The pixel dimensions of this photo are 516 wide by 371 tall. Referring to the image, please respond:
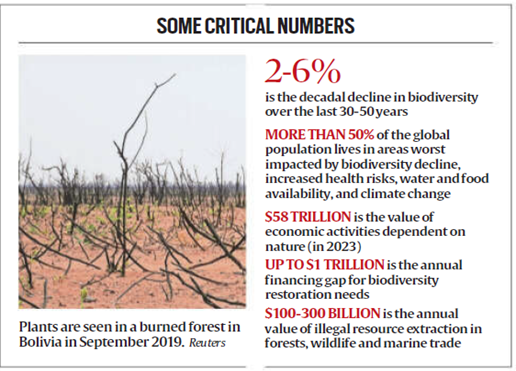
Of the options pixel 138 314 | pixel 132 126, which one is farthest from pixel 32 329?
pixel 132 126

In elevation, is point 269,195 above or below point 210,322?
above

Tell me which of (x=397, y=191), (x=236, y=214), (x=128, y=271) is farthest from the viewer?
(x=236, y=214)

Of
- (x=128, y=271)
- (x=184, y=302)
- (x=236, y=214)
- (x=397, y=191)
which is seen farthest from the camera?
(x=236, y=214)

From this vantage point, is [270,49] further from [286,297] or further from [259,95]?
[286,297]

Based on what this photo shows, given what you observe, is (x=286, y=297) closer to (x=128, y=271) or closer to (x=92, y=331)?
(x=92, y=331)

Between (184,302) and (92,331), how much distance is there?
0.52 metres

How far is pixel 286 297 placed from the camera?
9.32 feet

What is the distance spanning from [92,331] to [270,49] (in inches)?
64.8

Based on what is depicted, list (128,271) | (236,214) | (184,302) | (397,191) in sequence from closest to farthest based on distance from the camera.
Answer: (397,191), (184,302), (128,271), (236,214)

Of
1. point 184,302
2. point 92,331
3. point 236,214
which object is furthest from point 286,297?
point 236,214

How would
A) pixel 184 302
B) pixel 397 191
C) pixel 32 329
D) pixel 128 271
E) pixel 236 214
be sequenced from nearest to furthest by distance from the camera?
pixel 397 191 → pixel 32 329 → pixel 184 302 → pixel 128 271 → pixel 236 214

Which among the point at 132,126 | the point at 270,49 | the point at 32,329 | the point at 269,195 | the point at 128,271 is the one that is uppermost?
the point at 270,49

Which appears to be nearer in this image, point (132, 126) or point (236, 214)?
point (132, 126)

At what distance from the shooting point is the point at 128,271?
386cm
